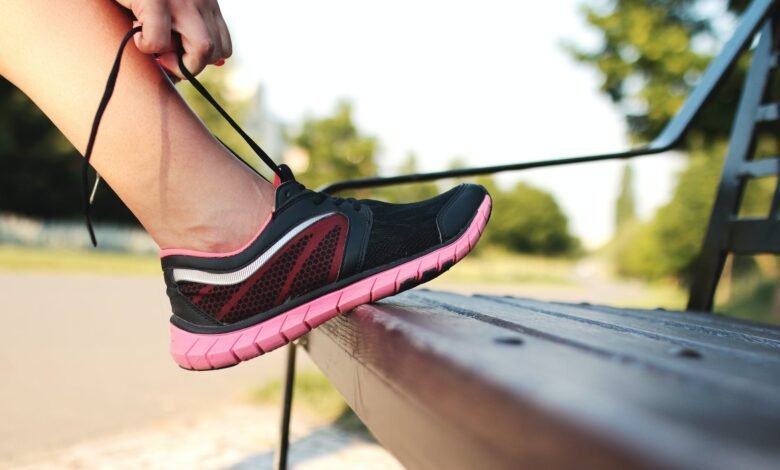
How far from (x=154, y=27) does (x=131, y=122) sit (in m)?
0.11

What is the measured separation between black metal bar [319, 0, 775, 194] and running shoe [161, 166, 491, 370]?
0.67m

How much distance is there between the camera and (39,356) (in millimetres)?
2852

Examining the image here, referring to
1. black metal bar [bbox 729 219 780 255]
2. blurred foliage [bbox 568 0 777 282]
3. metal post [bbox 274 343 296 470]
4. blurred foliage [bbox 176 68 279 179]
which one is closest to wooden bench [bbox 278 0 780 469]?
metal post [bbox 274 343 296 470]

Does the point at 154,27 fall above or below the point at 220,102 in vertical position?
below

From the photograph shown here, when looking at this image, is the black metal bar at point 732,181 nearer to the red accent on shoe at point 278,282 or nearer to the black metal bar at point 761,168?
the black metal bar at point 761,168

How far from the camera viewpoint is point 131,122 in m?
0.78

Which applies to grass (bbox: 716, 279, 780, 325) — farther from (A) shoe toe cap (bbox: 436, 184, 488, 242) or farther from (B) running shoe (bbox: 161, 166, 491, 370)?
(B) running shoe (bbox: 161, 166, 491, 370)

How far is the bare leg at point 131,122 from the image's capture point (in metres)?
0.77

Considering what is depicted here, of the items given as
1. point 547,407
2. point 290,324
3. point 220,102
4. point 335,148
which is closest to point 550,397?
point 547,407

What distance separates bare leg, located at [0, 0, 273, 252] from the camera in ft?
2.52

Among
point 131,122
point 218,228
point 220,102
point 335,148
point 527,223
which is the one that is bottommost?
point 527,223

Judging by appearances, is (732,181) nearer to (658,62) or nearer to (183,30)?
(183,30)

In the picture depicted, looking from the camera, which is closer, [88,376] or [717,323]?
[717,323]

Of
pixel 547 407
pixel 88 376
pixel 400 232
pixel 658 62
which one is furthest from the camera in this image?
pixel 658 62
